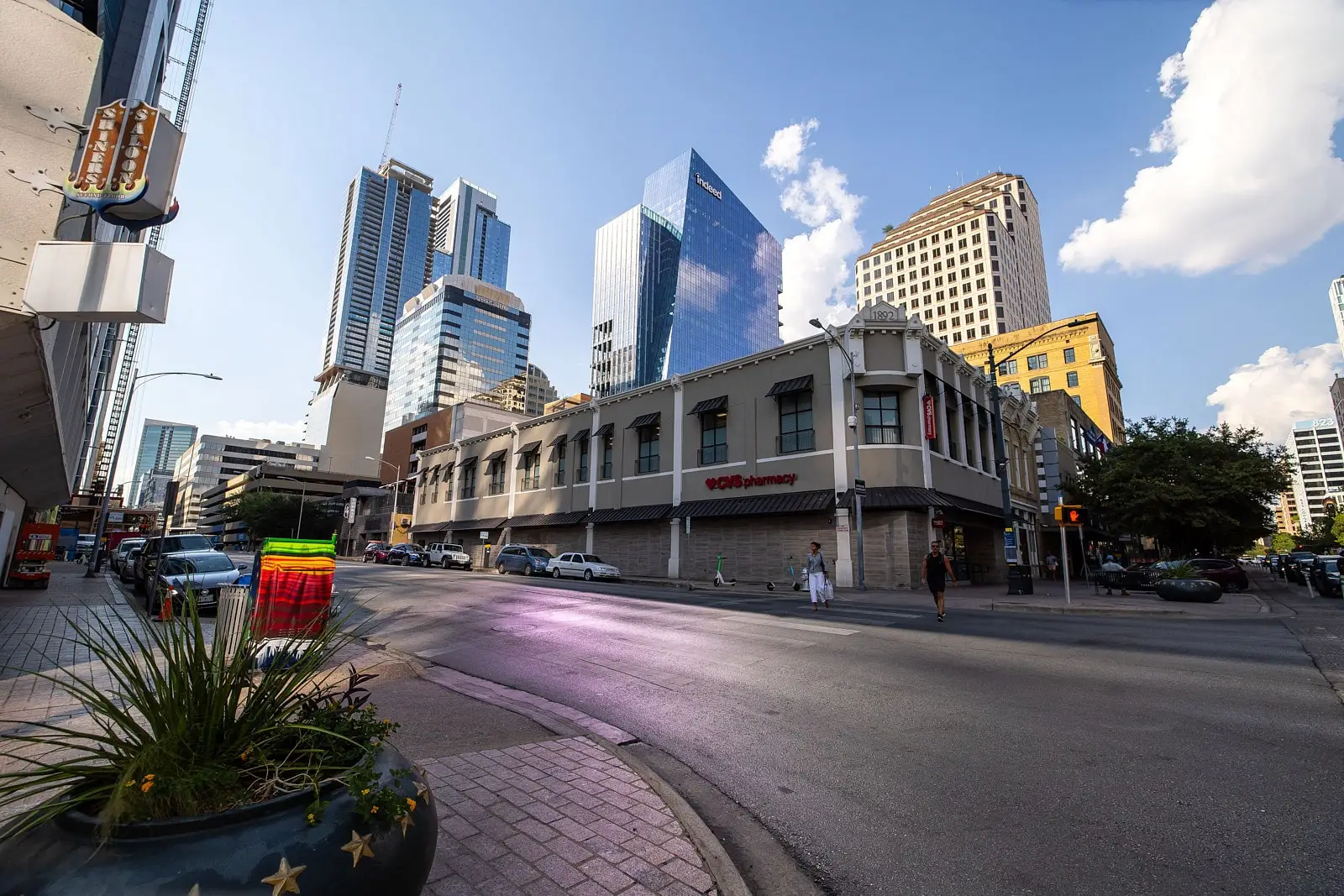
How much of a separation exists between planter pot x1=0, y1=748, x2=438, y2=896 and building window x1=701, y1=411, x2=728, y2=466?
91.9 feet

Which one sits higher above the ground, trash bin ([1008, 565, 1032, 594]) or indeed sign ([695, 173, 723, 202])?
indeed sign ([695, 173, 723, 202])

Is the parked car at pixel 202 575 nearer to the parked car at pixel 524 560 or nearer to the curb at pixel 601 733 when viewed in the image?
the curb at pixel 601 733

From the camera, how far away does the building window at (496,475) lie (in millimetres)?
45969

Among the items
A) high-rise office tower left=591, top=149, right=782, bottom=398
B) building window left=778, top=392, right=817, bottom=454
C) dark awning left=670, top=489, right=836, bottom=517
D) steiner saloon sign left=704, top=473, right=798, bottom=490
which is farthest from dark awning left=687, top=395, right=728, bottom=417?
high-rise office tower left=591, top=149, right=782, bottom=398

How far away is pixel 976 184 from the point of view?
114188mm

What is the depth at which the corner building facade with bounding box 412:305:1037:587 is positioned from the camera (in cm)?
2509

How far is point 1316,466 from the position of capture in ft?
573

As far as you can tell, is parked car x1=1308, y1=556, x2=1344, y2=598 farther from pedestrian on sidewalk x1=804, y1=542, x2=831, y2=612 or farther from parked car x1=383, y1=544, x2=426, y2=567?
parked car x1=383, y1=544, x2=426, y2=567

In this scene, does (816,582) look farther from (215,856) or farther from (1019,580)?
(215,856)

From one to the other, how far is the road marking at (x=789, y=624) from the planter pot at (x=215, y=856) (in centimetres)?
953

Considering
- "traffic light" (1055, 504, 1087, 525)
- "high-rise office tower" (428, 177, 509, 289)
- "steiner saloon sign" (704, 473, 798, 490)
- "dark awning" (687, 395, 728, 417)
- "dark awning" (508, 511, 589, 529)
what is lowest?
"traffic light" (1055, 504, 1087, 525)

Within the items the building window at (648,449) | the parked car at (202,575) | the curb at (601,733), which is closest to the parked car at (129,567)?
the parked car at (202,575)

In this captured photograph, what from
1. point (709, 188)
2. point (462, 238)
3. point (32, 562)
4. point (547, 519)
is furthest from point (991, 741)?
point (462, 238)

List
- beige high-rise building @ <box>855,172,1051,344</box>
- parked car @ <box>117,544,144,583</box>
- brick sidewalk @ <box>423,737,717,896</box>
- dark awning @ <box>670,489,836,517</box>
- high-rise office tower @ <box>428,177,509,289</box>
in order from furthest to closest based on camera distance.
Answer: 1. high-rise office tower @ <box>428,177,509,289</box>
2. beige high-rise building @ <box>855,172,1051,344</box>
3. dark awning @ <box>670,489,836,517</box>
4. parked car @ <box>117,544,144,583</box>
5. brick sidewalk @ <box>423,737,717,896</box>
